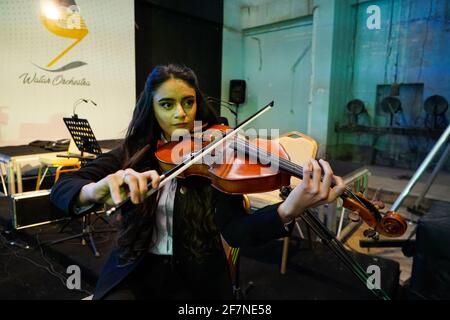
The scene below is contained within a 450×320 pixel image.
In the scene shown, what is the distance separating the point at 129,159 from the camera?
Result: 3.88 feet

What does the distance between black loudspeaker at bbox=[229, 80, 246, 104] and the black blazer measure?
630 centimetres

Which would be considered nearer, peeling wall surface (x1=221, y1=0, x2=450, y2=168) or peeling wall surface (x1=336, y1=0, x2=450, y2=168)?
peeling wall surface (x1=336, y1=0, x2=450, y2=168)

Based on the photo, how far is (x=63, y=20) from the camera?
169 inches

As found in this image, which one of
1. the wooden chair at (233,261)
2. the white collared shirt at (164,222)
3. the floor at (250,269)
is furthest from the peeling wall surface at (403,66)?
the white collared shirt at (164,222)

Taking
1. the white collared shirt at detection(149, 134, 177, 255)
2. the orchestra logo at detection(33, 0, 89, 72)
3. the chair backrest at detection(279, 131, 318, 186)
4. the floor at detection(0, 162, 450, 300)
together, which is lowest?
the floor at detection(0, 162, 450, 300)

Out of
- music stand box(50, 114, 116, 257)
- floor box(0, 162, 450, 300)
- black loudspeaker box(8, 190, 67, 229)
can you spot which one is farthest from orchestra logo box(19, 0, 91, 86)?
floor box(0, 162, 450, 300)

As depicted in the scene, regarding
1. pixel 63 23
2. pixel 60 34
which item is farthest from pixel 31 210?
pixel 63 23

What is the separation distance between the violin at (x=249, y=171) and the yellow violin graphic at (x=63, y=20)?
390 centimetres

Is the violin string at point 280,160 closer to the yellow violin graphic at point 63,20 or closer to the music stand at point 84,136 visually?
the music stand at point 84,136

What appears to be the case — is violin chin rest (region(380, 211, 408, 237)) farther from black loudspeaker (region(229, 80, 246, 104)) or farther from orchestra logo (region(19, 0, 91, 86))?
black loudspeaker (region(229, 80, 246, 104))

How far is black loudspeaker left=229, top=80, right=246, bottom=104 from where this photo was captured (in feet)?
24.0

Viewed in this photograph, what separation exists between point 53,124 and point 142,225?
389cm

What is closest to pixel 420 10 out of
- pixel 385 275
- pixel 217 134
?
pixel 385 275

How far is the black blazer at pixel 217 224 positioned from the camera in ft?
3.16
